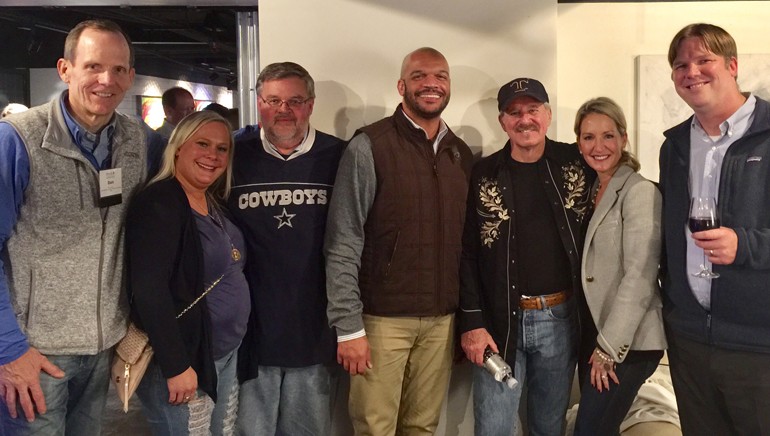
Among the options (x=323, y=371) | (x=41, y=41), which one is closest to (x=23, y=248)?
(x=323, y=371)

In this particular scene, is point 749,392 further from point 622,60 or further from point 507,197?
point 622,60

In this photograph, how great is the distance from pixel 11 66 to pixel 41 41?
0.61 meters

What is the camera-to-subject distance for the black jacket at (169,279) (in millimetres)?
1918

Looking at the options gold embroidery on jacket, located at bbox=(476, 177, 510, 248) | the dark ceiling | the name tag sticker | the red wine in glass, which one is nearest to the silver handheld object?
gold embroidery on jacket, located at bbox=(476, 177, 510, 248)

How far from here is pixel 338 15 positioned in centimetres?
303

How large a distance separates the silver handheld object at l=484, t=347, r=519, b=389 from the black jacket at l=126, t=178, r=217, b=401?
1.10 metres

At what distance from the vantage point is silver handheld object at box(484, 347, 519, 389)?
2339 mm

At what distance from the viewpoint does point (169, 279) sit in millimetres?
1975

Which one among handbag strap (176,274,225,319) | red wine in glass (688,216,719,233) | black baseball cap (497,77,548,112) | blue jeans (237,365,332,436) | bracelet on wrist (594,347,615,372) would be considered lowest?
blue jeans (237,365,332,436)

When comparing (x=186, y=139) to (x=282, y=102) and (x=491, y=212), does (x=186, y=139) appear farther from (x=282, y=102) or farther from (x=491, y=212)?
(x=491, y=212)

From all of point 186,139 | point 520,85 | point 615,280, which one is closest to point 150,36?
point 186,139

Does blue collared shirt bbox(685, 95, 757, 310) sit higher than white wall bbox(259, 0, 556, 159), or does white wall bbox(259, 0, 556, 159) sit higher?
white wall bbox(259, 0, 556, 159)

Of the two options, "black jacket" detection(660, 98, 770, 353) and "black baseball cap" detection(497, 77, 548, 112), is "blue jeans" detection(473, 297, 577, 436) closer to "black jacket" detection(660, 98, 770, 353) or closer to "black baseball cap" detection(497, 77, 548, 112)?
"black jacket" detection(660, 98, 770, 353)

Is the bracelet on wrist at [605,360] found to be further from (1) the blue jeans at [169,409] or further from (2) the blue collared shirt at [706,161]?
(1) the blue jeans at [169,409]
